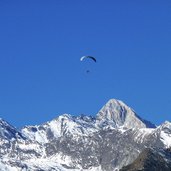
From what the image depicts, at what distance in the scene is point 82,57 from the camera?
19488 centimetres

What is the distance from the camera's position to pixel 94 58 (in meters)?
198

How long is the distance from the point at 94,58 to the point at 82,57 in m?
4.67
